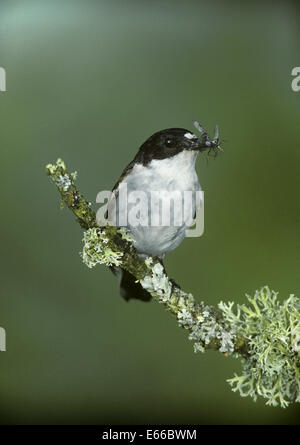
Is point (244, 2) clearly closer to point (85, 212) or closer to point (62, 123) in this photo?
point (62, 123)

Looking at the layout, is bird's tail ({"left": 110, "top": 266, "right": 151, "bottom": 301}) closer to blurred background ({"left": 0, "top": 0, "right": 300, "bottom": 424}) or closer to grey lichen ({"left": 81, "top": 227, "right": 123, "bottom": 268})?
blurred background ({"left": 0, "top": 0, "right": 300, "bottom": 424})

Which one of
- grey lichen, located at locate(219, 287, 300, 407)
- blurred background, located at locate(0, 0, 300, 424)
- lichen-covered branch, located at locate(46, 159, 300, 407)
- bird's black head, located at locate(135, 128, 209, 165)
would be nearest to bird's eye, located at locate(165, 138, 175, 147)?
bird's black head, located at locate(135, 128, 209, 165)

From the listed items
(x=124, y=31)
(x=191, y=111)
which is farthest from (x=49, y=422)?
(x=124, y=31)

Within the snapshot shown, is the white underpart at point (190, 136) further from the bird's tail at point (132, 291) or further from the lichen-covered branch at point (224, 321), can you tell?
the bird's tail at point (132, 291)

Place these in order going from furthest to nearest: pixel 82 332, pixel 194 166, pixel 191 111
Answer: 1. pixel 191 111
2. pixel 82 332
3. pixel 194 166

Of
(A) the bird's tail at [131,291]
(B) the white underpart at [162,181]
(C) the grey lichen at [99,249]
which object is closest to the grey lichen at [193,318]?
(C) the grey lichen at [99,249]

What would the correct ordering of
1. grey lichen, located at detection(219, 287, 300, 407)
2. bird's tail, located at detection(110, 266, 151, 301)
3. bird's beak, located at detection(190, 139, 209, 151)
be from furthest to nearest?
1. bird's tail, located at detection(110, 266, 151, 301)
2. bird's beak, located at detection(190, 139, 209, 151)
3. grey lichen, located at detection(219, 287, 300, 407)
